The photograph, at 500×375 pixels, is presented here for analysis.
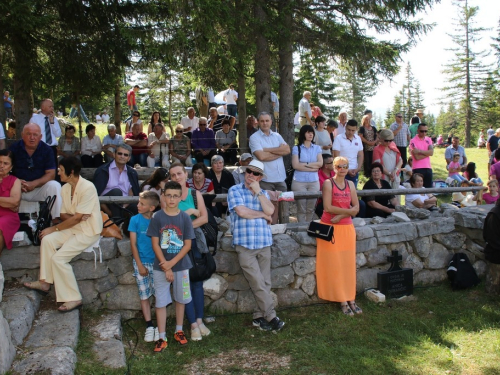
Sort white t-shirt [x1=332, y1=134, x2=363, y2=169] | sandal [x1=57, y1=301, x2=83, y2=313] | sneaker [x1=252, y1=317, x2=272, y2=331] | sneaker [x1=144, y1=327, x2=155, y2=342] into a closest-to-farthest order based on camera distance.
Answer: sandal [x1=57, y1=301, x2=83, y2=313] < sneaker [x1=144, y1=327, x2=155, y2=342] < sneaker [x1=252, y1=317, x2=272, y2=331] < white t-shirt [x1=332, y1=134, x2=363, y2=169]

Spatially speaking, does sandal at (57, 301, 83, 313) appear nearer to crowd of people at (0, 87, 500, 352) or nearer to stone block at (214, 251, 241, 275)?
crowd of people at (0, 87, 500, 352)

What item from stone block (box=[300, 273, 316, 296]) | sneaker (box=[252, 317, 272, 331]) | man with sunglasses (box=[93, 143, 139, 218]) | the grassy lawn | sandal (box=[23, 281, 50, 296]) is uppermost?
man with sunglasses (box=[93, 143, 139, 218])

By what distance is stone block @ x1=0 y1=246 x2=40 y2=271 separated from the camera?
5051mm

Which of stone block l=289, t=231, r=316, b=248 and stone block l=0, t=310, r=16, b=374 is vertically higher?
stone block l=289, t=231, r=316, b=248

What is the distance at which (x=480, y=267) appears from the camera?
7.00 m

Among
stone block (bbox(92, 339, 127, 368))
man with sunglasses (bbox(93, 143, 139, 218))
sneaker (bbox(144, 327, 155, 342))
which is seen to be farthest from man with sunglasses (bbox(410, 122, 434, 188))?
stone block (bbox(92, 339, 127, 368))

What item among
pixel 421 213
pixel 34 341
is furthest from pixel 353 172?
pixel 34 341

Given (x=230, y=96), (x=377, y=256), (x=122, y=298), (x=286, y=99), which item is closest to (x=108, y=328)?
(x=122, y=298)

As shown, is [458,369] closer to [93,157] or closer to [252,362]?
[252,362]

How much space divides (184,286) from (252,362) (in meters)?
0.96

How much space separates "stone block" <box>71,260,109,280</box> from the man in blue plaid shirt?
1452mm

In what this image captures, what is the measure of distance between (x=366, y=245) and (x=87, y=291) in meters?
3.34

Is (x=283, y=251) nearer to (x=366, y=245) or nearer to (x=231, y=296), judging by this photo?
(x=231, y=296)

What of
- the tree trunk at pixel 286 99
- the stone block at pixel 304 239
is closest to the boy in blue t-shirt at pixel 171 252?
the stone block at pixel 304 239
